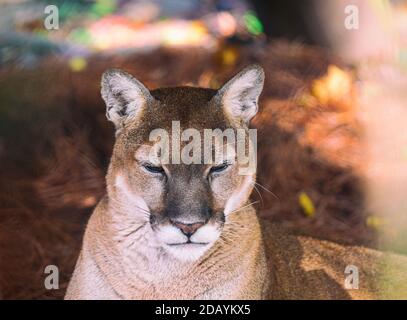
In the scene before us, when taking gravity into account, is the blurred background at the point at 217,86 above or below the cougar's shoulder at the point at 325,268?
above

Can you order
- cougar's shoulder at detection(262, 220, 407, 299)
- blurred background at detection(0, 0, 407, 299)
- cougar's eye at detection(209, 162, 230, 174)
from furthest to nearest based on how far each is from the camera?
1. blurred background at detection(0, 0, 407, 299)
2. cougar's shoulder at detection(262, 220, 407, 299)
3. cougar's eye at detection(209, 162, 230, 174)

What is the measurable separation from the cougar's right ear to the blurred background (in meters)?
1.63

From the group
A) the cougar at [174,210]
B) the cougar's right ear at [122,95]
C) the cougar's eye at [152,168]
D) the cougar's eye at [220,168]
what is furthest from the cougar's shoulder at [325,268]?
the cougar's right ear at [122,95]

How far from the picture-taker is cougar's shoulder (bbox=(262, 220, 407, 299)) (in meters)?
5.47

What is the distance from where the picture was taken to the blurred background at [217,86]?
7180 mm

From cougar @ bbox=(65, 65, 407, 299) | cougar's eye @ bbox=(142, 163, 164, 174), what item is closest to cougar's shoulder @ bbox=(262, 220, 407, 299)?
cougar @ bbox=(65, 65, 407, 299)

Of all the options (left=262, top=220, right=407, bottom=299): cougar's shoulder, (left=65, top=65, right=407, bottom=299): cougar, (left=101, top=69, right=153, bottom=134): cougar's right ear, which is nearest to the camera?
(left=65, top=65, right=407, bottom=299): cougar

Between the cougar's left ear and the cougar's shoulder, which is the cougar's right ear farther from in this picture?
the cougar's shoulder

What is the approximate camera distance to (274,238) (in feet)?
18.6

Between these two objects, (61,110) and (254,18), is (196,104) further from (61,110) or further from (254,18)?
(254,18)

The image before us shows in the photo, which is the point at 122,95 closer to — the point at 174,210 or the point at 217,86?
the point at 174,210

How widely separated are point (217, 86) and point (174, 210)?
14.1 ft

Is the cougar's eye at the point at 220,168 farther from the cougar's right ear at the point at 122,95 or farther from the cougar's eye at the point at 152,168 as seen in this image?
the cougar's right ear at the point at 122,95

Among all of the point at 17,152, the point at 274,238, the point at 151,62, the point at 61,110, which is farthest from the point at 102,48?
the point at 274,238
